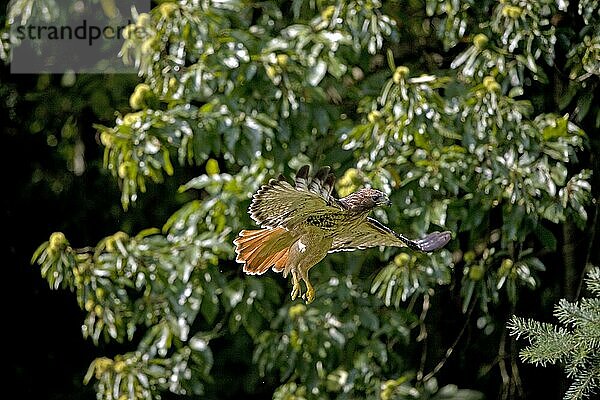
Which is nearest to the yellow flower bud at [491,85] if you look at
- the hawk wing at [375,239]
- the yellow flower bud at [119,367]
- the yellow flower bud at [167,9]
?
the yellow flower bud at [167,9]

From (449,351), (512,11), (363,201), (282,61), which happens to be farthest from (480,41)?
(363,201)

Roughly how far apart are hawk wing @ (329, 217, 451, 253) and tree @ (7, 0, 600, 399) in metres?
0.85

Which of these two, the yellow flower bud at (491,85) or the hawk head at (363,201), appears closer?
the hawk head at (363,201)

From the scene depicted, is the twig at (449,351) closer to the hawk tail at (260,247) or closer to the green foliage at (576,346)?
the green foliage at (576,346)

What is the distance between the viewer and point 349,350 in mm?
2283

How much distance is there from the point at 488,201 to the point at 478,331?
51cm

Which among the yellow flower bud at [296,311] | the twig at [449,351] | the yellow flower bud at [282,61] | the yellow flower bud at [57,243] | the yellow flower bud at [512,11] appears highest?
the yellow flower bud at [512,11]

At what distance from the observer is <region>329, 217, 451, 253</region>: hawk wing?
3.41ft

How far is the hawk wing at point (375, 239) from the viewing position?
1.04 metres

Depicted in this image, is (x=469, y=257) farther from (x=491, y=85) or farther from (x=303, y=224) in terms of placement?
(x=303, y=224)

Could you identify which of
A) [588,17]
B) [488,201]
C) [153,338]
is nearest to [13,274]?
[153,338]

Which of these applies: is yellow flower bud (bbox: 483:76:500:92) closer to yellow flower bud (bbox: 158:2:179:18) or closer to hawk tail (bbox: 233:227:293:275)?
yellow flower bud (bbox: 158:2:179:18)

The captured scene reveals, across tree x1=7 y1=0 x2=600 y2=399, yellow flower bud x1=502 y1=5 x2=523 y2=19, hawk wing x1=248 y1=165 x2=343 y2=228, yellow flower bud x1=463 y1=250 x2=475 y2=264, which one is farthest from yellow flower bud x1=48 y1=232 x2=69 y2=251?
hawk wing x1=248 y1=165 x2=343 y2=228

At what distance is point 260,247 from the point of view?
1.02m
